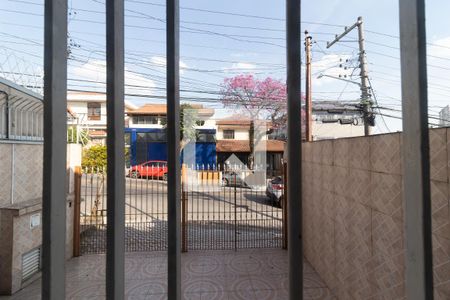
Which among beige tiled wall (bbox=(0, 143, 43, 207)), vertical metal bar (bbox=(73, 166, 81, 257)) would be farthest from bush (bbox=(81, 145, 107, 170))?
beige tiled wall (bbox=(0, 143, 43, 207))

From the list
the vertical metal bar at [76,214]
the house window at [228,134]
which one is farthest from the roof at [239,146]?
the vertical metal bar at [76,214]

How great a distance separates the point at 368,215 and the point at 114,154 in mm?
3158

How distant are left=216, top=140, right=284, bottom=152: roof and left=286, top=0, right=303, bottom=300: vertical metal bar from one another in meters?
19.2

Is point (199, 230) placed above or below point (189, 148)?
below

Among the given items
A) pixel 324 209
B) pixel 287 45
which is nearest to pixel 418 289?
pixel 287 45

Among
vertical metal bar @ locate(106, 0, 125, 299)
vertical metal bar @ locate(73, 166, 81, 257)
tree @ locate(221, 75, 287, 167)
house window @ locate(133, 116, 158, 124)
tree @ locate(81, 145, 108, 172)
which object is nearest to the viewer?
vertical metal bar @ locate(106, 0, 125, 299)

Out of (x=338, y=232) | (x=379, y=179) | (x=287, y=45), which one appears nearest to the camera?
(x=287, y=45)

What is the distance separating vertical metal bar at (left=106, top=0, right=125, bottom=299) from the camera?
0.85 meters

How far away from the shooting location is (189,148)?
57.4 feet

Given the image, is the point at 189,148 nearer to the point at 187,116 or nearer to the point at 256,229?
the point at 187,116

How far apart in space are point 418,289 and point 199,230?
21.3ft

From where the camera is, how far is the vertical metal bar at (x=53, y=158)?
814 mm

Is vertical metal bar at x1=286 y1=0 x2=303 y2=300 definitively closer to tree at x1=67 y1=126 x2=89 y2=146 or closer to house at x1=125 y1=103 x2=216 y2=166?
tree at x1=67 y1=126 x2=89 y2=146

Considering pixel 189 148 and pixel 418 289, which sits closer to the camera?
pixel 418 289
